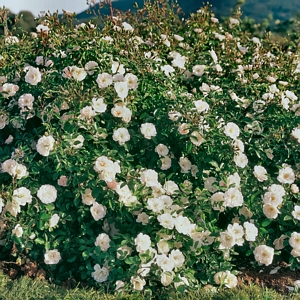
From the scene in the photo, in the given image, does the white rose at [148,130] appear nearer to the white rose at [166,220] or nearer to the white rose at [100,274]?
the white rose at [166,220]

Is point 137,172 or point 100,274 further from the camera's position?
point 137,172

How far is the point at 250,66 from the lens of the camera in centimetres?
425

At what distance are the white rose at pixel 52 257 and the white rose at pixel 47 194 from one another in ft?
0.91

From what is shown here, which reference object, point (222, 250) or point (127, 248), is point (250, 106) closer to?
point (222, 250)

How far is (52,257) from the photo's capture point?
9.93ft

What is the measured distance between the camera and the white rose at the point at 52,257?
→ 3.02 m

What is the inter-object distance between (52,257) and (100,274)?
0.30 meters

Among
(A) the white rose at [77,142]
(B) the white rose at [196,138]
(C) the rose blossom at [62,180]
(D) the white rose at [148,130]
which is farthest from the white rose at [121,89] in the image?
(C) the rose blossom at [62,180]

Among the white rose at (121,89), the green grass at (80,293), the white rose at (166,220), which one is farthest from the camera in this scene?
the white rose at (121,89)

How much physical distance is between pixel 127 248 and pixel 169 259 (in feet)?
0.77

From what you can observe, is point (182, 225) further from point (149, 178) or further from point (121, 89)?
point (121, 89)

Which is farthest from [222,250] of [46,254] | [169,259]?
[46,254]

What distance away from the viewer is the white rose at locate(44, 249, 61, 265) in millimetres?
3018

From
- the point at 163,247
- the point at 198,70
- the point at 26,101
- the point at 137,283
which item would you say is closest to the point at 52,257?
the point at 137,283
